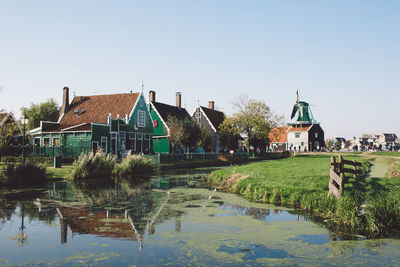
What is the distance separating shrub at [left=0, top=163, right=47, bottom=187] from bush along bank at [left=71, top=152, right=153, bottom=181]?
7.07 feet

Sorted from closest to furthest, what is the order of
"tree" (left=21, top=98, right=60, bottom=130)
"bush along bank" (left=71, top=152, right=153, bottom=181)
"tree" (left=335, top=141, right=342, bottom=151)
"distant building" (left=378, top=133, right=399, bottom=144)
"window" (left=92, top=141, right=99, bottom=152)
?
"bush along bank" (left=71, top=152, right=153, bottom=181), "window" (left=92, top=141, right=99, bottom=152), "tree" (left=21, top=98, right=60, bottom=130), "distant building" (left=378, top=133, right=399, bottom=144), "tree" (left=335, top=141, right=342, bottom=151)

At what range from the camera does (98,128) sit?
37.8 metres

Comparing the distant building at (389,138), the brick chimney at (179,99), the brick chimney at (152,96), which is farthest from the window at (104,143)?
the distant building at (389,138)

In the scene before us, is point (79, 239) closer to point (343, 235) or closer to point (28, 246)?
point (28, 246)

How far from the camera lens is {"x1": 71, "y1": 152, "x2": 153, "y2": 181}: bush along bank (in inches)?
953

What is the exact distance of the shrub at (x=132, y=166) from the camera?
90.2 ft

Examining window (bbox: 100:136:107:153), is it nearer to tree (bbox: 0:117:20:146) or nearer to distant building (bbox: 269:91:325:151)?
tree (bbox: 0:117:20:146)

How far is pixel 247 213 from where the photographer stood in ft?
42.1

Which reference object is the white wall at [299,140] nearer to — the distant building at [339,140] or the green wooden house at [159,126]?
the green wooden house at [159,126]

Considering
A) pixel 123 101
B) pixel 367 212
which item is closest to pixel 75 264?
pixel 367 212

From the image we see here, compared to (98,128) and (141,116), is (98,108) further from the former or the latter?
(98,128)

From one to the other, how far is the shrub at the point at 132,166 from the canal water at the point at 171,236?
12307 millimetres

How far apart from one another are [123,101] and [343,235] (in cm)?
3827

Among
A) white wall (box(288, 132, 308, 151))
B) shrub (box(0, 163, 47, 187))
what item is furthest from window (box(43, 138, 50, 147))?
white wall (box(288, 132, 308, 151))
